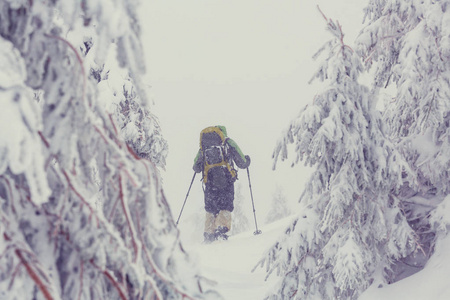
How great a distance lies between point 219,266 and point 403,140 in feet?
16.1

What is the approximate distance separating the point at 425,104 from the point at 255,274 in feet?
16.1

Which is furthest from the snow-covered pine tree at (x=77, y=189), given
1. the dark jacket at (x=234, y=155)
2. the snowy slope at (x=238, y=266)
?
the dark jacket at (x=234, y=155)

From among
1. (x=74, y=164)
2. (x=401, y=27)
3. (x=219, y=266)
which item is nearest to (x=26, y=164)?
(x=74, y=164)

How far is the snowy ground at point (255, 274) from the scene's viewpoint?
15.7ft

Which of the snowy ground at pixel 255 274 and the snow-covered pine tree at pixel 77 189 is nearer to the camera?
the snow-covered pine tree at pixel 77 189

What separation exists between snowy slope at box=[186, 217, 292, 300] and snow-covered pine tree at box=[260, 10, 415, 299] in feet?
5.19

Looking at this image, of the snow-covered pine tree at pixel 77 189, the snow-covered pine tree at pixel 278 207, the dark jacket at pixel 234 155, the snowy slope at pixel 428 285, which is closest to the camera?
the snow-covered pine tree at pixel 77 189

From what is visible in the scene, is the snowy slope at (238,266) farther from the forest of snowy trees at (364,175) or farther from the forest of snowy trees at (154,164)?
the forest of snowy trees at (364,175)

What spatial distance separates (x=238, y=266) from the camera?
31.2 feet

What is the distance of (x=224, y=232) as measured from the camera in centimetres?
1191

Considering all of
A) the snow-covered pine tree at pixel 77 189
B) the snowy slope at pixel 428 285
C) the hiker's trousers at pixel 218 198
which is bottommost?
the snowy slope at pixel 428 285

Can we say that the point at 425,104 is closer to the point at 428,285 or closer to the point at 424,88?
the point at 424,88

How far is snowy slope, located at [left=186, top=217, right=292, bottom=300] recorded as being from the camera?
26.6 feet

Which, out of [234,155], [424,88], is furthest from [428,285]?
[234,155]
